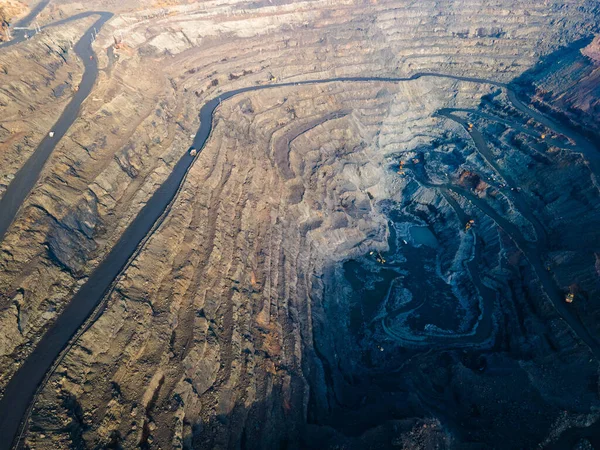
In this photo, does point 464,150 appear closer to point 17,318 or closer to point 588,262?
point 588,262

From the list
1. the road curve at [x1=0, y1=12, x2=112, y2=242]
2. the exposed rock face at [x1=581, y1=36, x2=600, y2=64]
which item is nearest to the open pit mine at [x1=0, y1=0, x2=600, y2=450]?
the road curve at [x1=0, y1=12, x2=112, y2=242]

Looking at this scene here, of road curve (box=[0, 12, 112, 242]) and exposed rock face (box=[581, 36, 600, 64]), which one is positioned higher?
exposed rock face (box=[581, 36, 600, 64])

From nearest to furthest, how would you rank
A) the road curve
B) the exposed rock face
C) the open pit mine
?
1. the open pit mine
2. the road curve
3. the exposed rock face

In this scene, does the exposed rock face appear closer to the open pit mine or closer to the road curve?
the open pit mine

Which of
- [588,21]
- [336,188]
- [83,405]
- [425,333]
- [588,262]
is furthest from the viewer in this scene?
[588,21]

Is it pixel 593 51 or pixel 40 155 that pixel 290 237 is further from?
pixel 593 51

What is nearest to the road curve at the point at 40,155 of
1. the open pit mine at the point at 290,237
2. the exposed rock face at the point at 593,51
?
the open pit mine at the point at 290,237

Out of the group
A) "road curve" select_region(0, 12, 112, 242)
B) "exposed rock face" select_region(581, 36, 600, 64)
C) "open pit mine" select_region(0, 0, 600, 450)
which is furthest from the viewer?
"exposed rock face" select_region(581, 36, 600, 64)

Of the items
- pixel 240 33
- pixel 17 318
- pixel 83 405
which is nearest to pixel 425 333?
pixel 83 405

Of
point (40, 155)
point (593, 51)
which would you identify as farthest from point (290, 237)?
point (593, 51)
